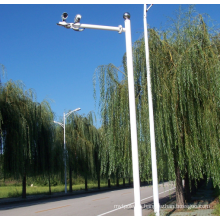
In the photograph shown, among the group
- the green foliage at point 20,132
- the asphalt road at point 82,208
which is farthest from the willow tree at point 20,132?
the asphalt road at point 82,208

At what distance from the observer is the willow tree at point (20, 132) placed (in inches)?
675

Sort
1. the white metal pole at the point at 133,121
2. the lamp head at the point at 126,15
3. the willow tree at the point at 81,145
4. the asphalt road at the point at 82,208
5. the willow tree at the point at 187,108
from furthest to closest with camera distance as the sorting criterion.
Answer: the willow tree at the point at 81,145 < the asphalt road at the point at 82,208 < the willow tree at the point at 187,108 < the lamp head at the point at 126,15 < the white metal pole at the point at 133,121

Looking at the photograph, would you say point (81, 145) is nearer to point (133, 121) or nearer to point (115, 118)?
point (115, 118)

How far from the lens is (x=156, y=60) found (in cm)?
932

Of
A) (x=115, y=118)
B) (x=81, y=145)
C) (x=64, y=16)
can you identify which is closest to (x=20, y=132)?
(x=115, y=118)

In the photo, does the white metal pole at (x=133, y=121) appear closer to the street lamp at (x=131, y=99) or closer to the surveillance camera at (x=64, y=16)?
the street lamp at (x=131, y=99)

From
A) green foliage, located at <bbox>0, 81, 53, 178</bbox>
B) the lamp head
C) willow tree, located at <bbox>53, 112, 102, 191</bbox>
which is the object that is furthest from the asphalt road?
willow tree, located at <bbox>53, 112, 102, 191</bbox>

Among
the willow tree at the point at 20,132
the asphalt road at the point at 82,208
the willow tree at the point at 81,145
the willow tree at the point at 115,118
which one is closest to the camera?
the willow tree at the point at 115,118

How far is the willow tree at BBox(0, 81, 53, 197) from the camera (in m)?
17.2

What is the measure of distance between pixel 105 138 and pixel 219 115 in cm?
448

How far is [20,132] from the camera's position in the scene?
17297 millimetres

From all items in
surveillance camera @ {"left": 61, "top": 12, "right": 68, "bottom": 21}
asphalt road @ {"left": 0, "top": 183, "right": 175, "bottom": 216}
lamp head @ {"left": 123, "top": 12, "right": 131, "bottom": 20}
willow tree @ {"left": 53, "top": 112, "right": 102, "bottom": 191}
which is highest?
lamp head @ {"left": 123, "top": 12, "right": 131, "bottom": 20}

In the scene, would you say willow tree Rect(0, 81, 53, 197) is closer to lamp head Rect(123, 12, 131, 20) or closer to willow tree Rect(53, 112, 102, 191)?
willow tree Rect(53, 112, 102, 191)

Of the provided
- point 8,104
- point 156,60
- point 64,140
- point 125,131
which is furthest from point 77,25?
point 64,140
